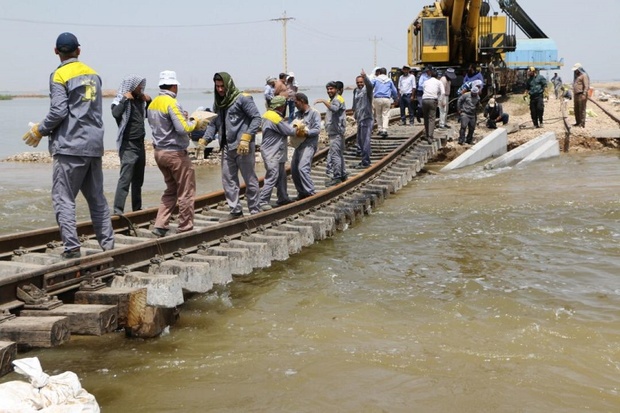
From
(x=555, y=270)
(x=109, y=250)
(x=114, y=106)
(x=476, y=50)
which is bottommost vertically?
(x=555, y=270)

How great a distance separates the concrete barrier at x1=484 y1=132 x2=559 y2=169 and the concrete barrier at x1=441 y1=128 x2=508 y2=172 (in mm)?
487

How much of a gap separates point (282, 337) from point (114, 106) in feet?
13.3

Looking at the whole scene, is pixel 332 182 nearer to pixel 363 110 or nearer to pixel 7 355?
pixel 363 110

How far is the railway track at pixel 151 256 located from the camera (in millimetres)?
4879

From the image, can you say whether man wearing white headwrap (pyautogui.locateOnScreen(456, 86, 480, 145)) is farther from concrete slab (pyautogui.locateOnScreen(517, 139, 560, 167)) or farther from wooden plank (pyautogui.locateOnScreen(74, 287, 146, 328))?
wooden plank (pyautogui.locateOnScreen(74, 287, 146, 328))

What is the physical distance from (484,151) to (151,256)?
11967mm

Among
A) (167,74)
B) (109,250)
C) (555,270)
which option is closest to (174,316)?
(109,250)

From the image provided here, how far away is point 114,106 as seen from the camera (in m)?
8.38

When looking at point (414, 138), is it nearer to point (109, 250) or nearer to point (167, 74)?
point (167, 74)

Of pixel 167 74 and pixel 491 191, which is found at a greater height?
pixel 167 74

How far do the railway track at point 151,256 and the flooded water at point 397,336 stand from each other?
30 cm

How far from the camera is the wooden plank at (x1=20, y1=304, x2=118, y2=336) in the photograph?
4.75 m

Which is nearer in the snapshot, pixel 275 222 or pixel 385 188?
pixel 275 222

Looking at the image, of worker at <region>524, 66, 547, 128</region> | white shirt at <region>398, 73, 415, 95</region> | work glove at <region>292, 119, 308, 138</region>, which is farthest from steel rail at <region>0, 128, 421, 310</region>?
worker at <region>524, 66, 547, 128</region>
